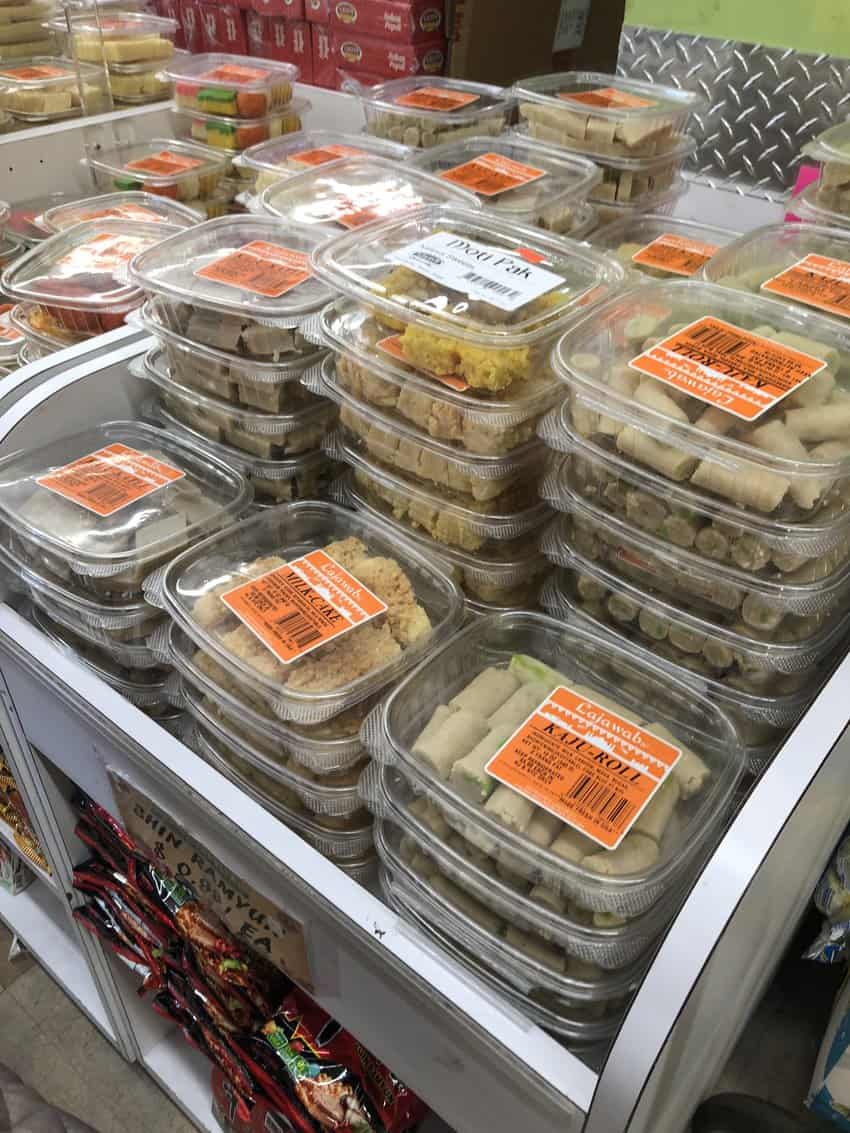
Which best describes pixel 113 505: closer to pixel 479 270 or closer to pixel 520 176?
pixel 479 270

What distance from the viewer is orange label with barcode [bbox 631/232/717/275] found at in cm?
117

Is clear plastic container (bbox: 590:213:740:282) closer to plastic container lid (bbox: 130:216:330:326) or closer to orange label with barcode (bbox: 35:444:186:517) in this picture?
plastic container lid (bbox: 130:216:330:326)

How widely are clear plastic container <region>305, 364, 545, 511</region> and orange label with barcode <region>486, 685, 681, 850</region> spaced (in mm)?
246

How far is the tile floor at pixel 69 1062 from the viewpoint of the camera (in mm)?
1596

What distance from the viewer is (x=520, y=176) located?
53.7 inches

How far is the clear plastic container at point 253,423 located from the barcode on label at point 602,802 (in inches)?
23.1

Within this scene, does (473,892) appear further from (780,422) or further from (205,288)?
(205,288)

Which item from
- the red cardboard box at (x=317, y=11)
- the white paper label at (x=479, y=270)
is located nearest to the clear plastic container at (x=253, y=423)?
the white paper label at (x=479, y=270)

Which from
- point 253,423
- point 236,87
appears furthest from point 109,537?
point 236,87

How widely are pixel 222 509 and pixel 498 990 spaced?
62 cm

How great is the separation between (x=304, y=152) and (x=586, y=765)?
4.40ft

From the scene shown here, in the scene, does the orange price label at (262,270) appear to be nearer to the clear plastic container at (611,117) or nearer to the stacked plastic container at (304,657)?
the stacked plastic container at (304,657)

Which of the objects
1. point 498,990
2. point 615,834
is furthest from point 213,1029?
point 615,834

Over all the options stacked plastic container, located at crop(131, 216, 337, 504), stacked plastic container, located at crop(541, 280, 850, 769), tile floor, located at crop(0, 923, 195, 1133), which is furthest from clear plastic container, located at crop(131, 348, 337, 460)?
tile floor, located at crop(0, 923, 195, 1133)
